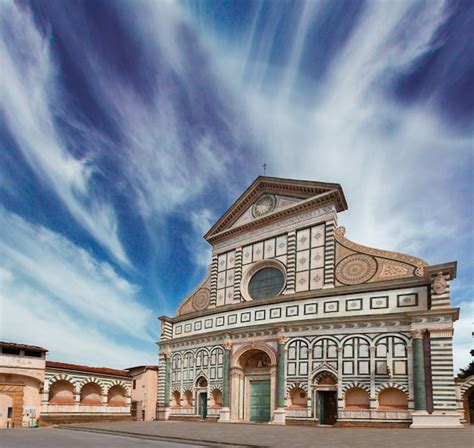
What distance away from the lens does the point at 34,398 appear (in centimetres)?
2898

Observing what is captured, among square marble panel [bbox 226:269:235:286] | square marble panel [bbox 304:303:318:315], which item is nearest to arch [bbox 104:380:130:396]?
square marble panel [bbox 226:269:235:286]

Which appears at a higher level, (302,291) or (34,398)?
(302,291)

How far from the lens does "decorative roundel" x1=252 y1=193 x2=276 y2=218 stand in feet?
105

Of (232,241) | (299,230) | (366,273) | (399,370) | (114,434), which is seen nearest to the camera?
(114,434)

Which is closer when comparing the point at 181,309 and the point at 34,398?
the point at 34,398

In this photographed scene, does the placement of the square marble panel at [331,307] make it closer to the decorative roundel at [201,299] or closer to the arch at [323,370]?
the arch at [323,370]

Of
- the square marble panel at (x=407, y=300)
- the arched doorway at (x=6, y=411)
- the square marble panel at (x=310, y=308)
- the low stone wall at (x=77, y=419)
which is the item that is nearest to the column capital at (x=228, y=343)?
the square marble panel at (x=310, y=308)

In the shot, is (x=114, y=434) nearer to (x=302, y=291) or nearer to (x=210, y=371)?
(x=210, y=371)

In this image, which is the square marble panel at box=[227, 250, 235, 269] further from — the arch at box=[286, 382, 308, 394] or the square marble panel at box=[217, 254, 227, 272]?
the arch at box=[286, 382, 308, 394]

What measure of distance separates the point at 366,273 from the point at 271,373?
8080mm

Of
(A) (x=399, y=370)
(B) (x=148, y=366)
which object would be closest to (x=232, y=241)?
(B) (x=148, y=366)

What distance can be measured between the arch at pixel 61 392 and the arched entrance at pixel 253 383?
10.7 meters

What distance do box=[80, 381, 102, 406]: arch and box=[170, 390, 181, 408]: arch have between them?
16.1 feet

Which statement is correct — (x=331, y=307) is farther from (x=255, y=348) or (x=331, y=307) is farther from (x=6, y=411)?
(x=6, y=411)
